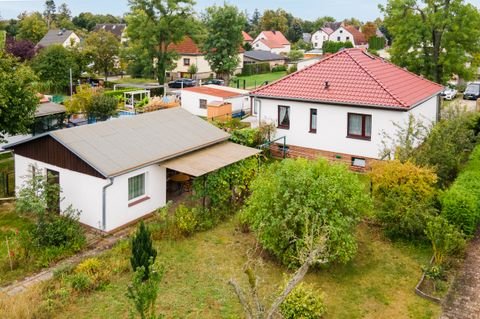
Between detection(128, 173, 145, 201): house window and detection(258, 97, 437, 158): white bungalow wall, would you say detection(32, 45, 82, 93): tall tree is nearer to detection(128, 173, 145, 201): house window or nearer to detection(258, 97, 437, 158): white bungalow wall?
detection(258, 97, 437, 158): white bungalow wall

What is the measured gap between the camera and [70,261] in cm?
1530

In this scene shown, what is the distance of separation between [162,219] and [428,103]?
17.6 meters

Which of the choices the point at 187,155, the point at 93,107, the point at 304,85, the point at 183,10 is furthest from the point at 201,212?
the point at 183,10

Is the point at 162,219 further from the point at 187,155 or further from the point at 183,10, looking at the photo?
the point at 183,10

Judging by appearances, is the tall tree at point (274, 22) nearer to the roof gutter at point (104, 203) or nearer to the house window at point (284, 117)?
the house window at point (284, 117)

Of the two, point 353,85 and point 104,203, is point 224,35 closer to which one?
point 353,85

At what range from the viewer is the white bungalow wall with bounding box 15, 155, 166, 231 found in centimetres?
1733

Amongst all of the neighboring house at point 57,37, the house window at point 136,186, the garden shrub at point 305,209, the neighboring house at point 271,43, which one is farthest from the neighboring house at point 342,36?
the garden shrub at point 305,209

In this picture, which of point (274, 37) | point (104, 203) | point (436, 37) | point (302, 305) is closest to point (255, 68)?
point (274, 37)

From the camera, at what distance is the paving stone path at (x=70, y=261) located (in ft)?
44.7

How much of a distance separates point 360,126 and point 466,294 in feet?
41.4

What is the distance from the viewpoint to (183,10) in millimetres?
54656

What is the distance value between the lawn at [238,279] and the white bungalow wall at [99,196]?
6.52ft

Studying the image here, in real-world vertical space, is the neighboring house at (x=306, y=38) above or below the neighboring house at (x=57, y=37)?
above
